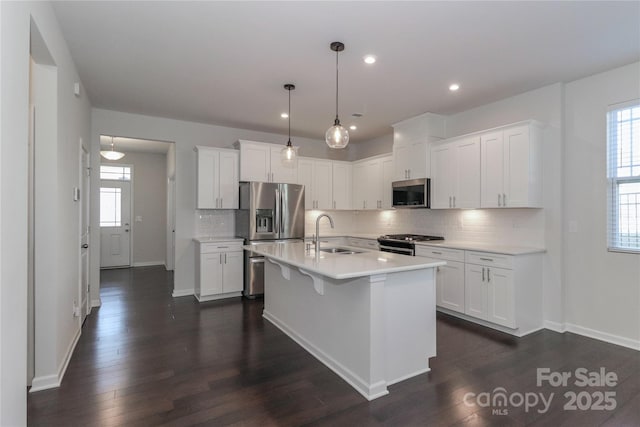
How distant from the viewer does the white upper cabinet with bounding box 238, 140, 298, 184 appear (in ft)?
17.0

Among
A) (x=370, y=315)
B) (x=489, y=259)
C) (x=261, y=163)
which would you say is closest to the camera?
(x=370, y=315)

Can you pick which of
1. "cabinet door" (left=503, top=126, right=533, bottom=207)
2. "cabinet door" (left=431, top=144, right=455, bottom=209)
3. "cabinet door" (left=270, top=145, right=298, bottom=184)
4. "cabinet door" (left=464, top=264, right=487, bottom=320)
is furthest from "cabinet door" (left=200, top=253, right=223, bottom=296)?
"cabinet door" (left=503, top=126, right=533, bottom=207)

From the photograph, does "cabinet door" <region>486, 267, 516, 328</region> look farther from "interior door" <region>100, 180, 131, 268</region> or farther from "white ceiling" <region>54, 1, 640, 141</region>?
"interior door" <region>100, 180, 131, 268</region>

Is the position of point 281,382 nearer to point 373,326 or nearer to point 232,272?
point 373,326

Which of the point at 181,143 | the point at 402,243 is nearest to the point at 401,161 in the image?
the point at 402,243

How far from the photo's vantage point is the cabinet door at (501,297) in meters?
3.49

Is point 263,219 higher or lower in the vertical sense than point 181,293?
higher

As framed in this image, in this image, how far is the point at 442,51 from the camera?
2.94 m

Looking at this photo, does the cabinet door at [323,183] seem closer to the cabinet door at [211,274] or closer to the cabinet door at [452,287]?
the cabinet door at [211,274]

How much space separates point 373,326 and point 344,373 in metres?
0.52

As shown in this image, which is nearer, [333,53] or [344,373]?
[344,373]

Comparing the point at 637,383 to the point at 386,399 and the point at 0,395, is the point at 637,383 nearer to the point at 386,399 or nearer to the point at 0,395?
the point at 386,399

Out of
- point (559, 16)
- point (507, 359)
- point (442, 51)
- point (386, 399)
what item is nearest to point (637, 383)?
Answer: point (507, 359)

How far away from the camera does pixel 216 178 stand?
505 cm
